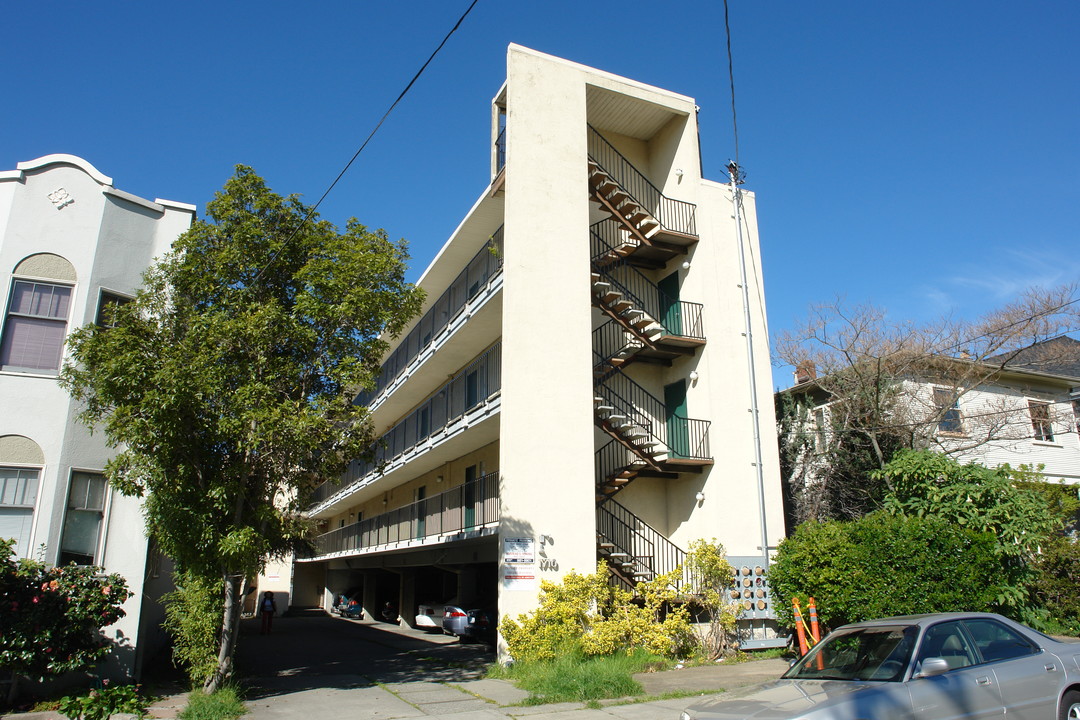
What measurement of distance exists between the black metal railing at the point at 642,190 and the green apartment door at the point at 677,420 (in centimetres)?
405

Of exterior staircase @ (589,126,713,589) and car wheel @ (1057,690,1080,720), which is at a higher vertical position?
exterior staircase @ (589,126,713,589)

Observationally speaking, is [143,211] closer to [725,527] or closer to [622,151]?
[622,151]

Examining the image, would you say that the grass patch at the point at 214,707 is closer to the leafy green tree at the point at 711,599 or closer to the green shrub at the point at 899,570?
the leafy green tree at the point at 711,599

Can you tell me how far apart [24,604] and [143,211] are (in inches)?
280

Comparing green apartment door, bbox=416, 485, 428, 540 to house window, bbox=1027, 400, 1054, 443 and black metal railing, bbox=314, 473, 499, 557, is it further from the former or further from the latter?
house window, bbox=1027, 400, 1054, 443

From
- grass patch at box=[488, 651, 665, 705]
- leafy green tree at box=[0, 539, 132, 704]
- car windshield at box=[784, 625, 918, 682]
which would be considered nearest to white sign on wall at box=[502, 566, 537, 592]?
grass patch at box=[488, 651, 665, 705]


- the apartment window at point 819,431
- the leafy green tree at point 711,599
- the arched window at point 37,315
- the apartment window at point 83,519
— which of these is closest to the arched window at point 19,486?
the apartment window at point 83,519

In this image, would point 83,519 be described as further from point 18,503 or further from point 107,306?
point 107,306

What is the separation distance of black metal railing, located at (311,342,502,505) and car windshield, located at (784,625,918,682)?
7499mm

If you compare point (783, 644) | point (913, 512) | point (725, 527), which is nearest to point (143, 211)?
point (725, 527)

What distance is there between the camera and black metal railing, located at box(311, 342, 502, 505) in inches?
679

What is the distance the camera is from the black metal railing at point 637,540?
56.0 feet

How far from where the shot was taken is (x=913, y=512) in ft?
52.4

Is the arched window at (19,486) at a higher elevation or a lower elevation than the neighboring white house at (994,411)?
lower
